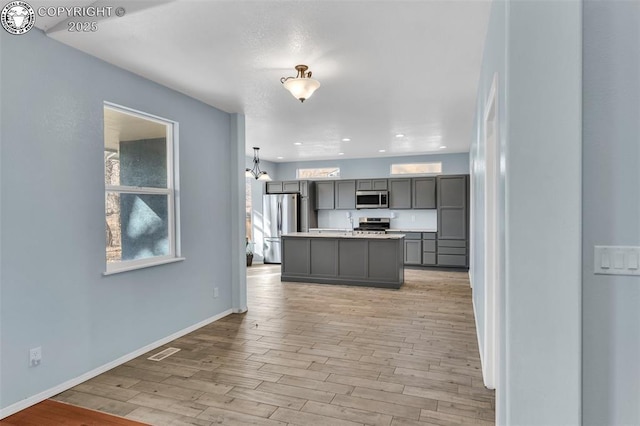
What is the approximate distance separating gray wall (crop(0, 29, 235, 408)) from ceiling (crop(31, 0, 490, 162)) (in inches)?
11.0

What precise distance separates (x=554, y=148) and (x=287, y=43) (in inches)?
78.8

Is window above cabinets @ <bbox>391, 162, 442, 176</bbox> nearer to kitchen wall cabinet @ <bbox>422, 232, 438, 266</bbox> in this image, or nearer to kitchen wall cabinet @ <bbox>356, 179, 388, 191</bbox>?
kitchen wall cabinet @ <bbox>356, 179, 388, 191</bbox>

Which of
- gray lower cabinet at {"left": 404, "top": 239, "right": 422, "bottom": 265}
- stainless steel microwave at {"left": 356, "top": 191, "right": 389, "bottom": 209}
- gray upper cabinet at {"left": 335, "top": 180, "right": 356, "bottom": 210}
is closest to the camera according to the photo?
gray lower cabinet at {"left": 404, "top": 239, "right": 422, "bottom": 265}

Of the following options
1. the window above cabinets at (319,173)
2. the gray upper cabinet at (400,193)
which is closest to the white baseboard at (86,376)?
the gray upper cabinet at (400,193)

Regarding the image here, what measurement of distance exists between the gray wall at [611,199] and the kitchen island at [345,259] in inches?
186

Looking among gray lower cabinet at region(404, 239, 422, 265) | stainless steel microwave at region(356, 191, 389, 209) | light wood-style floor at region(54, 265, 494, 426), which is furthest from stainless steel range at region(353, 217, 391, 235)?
light wood-style floor at region(54, 265, 494, 426)

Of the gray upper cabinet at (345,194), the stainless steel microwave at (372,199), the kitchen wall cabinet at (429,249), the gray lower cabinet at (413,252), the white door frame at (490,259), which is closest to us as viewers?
the white door frame at (490,259)

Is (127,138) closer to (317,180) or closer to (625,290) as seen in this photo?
(625,290)

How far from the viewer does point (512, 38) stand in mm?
1552

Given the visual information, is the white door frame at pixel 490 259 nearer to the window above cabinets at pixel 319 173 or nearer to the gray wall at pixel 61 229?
the gray wall at pixel 61 229

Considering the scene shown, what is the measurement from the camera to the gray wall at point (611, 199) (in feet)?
5.13

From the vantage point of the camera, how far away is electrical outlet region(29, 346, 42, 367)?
103 inches

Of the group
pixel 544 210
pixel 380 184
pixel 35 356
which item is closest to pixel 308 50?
pixel 544 210

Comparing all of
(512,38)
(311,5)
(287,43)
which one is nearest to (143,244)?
(287,43)
